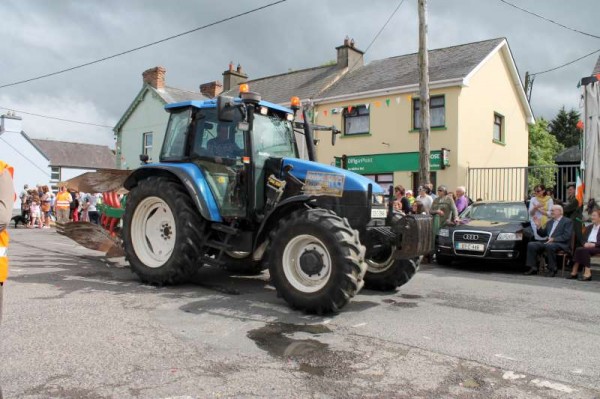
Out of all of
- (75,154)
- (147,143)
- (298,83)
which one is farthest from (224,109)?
(75,154)

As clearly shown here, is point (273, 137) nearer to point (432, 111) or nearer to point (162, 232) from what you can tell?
point (162, 232)

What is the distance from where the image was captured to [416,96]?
1927cm

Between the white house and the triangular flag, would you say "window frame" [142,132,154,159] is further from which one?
the triangular flag

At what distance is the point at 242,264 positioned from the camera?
300 inches

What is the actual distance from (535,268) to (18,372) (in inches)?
337

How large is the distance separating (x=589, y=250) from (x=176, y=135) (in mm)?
7087

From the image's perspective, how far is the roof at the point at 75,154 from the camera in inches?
1729

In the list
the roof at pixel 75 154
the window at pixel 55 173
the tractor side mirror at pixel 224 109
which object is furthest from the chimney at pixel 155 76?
the tractor side mirror at pixel 224 109

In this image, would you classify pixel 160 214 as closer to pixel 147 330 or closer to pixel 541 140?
pixel 147 330

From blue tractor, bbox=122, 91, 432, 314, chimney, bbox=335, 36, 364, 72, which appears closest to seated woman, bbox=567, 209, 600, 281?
blue tractor, bbox=122, 91, 432, 314

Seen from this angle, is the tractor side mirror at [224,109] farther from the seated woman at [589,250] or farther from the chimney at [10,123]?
the chimney at [10,123]

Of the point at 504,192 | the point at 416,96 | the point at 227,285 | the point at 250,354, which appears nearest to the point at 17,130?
the point at 416,96

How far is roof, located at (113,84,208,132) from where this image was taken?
88.4ft

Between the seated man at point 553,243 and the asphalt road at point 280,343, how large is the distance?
2.04 meters
